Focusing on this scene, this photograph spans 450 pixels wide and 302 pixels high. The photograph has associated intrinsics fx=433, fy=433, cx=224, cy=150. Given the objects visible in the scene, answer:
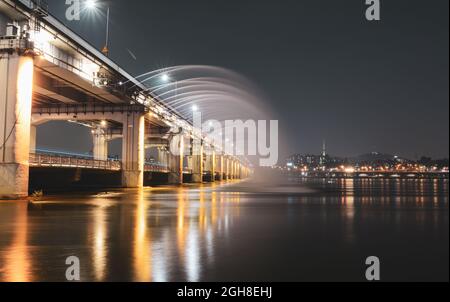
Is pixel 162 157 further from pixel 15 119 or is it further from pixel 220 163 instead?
pixel 15 119

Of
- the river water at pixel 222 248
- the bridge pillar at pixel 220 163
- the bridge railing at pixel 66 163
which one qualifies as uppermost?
the bridge pillar at pixel 220 163

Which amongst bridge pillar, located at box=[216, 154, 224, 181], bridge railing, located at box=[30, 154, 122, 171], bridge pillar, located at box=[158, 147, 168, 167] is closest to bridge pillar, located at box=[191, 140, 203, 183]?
bridge pillar, located at box=[216, 154, 224, 181]

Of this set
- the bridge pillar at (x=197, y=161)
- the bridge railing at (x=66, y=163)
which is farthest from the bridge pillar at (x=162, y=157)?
the bridge railing at (x=66, y=163)

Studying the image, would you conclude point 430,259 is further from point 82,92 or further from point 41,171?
point 82,92

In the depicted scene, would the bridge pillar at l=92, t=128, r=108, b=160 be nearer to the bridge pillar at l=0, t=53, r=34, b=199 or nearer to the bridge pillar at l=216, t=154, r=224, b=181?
the bridge pillar at l=0, t=53, r=34, b=199

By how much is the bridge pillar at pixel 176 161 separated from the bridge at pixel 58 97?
224 mm

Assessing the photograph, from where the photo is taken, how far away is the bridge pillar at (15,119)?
1340 inches

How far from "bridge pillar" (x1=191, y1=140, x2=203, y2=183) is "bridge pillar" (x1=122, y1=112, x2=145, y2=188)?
2016 inches

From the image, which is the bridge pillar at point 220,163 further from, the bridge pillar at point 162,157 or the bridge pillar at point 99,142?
the bridge pillar at point 99,142

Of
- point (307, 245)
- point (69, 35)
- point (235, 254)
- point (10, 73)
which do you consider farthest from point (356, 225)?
point (69, 35)

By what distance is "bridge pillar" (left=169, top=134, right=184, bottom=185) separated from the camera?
95125 millimetres
